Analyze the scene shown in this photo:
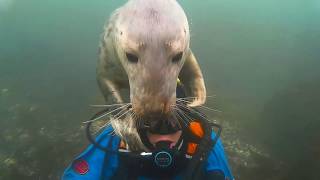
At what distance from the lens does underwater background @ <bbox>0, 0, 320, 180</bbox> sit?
7621 millimetres

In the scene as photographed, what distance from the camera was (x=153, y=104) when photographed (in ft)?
5.98

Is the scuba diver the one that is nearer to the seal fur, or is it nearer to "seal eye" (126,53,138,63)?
the seal fur

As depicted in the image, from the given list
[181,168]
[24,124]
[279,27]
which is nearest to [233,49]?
[279,27]

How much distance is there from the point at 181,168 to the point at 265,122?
7405mm

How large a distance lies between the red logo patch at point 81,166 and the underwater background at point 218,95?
105cm

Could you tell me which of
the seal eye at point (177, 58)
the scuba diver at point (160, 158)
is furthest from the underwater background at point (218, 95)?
the seal eye at point (177, 58)

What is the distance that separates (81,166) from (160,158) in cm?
52

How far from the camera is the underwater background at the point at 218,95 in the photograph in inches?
300

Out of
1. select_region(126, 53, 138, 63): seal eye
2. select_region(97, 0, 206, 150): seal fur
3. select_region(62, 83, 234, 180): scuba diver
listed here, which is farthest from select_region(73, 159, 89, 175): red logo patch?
select_region(126, 53, 138, 63): seal eye

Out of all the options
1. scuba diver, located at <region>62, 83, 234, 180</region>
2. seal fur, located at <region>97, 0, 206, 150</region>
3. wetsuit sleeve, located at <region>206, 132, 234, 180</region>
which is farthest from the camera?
wetsuit sleeve, located at <region>206, 132, 234, 180</region>

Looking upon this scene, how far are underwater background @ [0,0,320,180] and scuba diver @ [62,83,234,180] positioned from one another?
842 millimetres

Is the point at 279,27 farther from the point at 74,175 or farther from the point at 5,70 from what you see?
the point at 74,175

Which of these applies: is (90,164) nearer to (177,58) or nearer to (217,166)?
(217,166)

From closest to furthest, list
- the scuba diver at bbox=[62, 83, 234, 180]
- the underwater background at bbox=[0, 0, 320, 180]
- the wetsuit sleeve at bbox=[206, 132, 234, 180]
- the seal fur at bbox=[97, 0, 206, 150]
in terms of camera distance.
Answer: the seal fur at bbox=[97, 0, 206, 150] → the scuba diver at bbox=[62, 83, 234, 180] → the wetsuit sleeve at bbox=[206, 132, 234, 180] → the underwater background at bbox=[0, 0, 320, 180]
